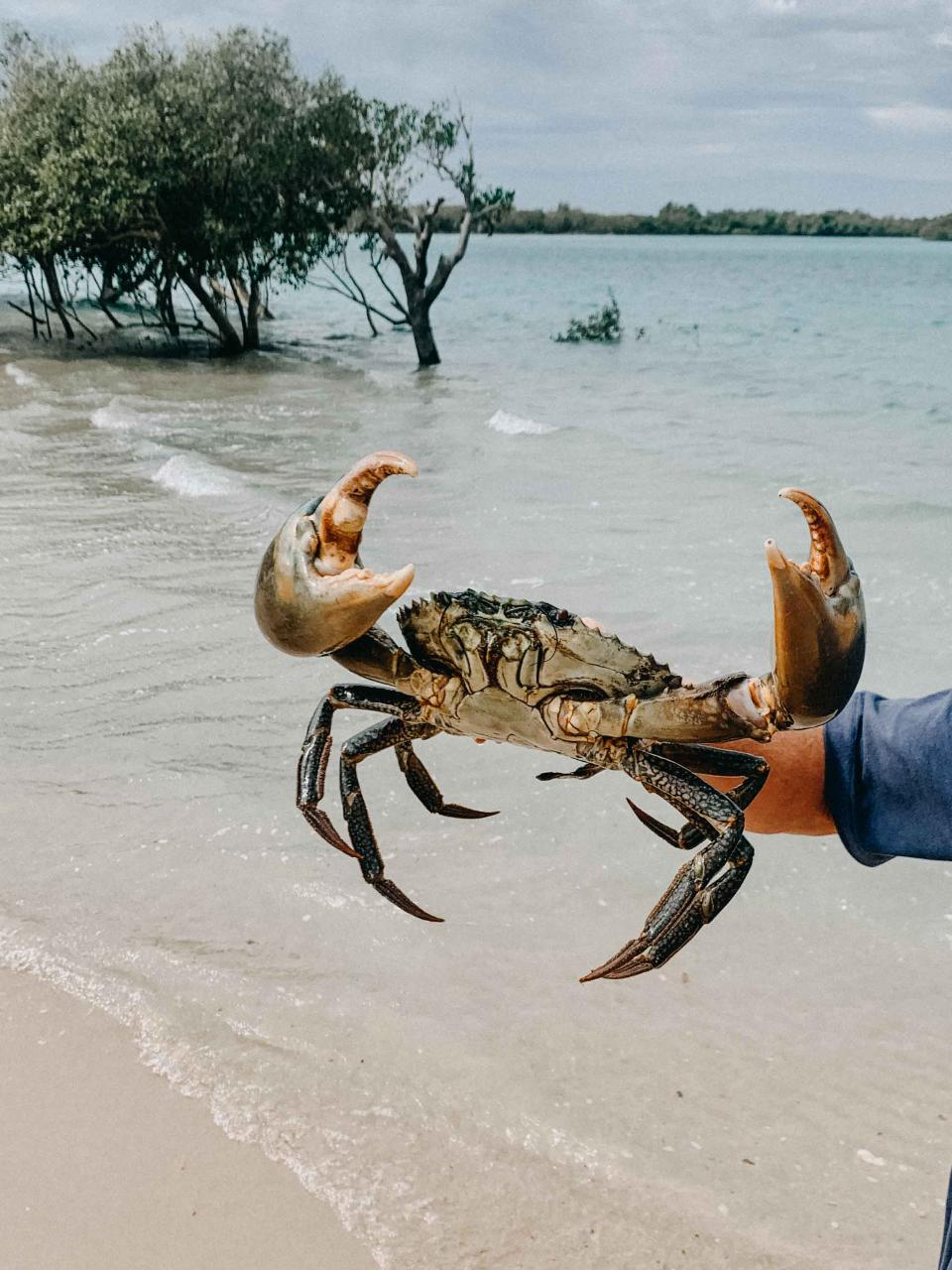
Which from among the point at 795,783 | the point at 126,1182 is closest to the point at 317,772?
the point at 795,783

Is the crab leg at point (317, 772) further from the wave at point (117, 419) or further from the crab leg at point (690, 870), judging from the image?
the wave at point (117, 419)

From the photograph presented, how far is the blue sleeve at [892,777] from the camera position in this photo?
253cm

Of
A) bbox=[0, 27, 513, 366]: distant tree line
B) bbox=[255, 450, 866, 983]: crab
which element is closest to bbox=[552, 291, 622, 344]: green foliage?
→ bbox=[0, 27, 513, 366]: distant tree line

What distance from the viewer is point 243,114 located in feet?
92.6

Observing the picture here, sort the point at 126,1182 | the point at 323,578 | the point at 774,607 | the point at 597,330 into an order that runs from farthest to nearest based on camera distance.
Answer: the point at 597,330 → the point at 126,1182 → the point at 323,578 → the point at 774,607

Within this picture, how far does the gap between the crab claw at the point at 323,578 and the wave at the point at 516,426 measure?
1708cm

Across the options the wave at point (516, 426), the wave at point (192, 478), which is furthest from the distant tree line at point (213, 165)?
the wave at point (192, 478)

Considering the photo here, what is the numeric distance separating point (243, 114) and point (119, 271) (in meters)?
7.53

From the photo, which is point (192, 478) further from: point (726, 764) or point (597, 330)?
point (597, 330)

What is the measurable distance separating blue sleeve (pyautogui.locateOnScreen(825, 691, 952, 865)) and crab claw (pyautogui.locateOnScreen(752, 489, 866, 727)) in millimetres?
446

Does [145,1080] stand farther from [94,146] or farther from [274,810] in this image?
[94,146]

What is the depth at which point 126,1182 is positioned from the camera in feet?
11.0

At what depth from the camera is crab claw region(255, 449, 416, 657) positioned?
239 cm

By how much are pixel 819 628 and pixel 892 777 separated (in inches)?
23.2
